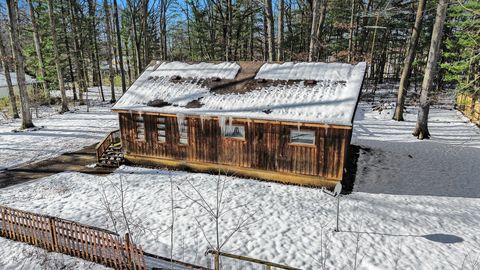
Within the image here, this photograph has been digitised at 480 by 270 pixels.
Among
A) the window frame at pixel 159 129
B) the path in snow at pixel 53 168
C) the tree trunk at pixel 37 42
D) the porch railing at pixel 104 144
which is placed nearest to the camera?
the path in snow at pixel 53 168

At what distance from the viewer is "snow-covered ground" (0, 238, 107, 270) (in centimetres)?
750

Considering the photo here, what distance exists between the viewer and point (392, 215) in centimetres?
986

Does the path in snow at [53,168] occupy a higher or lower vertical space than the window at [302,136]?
lower

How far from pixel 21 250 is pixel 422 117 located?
19.2 meters

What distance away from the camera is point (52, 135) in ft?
62.7

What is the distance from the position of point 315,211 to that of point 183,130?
22.2 ft

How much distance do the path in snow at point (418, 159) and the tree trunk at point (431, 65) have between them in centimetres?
69

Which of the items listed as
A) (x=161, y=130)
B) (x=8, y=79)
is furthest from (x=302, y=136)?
(x=8, y=79)

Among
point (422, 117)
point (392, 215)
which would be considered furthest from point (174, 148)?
point (422, 117)

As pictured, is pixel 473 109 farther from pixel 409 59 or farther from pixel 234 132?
pixel 234 132

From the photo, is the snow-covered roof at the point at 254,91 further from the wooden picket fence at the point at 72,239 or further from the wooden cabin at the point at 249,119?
the wooden picket fence at the point at 72,239

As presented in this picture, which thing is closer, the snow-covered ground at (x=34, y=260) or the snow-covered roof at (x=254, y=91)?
the snow-covered ground at (x=34, y=260)

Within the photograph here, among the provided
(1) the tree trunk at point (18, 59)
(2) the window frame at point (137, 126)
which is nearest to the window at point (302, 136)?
(2) the window frame at point (137, 126)

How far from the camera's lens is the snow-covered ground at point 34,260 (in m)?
7.50
